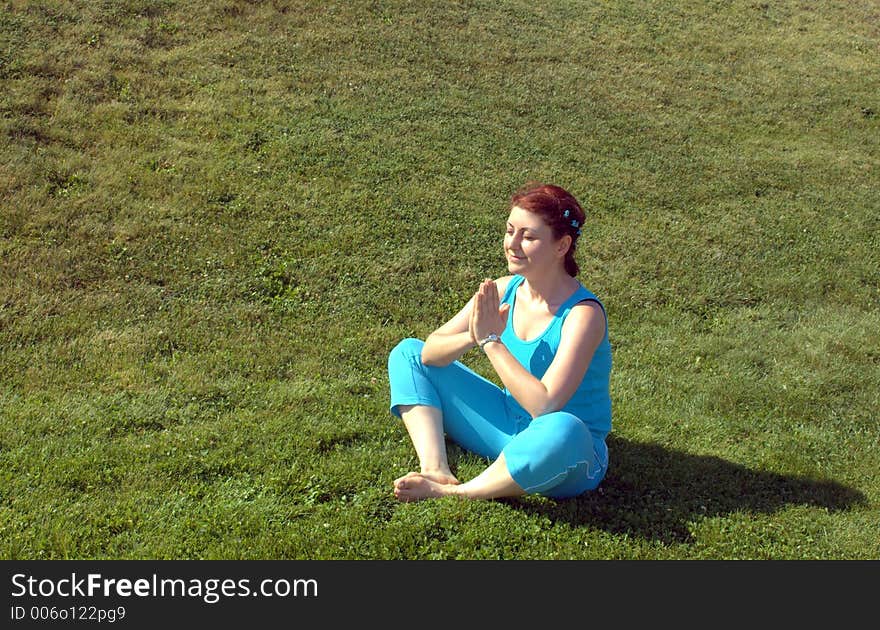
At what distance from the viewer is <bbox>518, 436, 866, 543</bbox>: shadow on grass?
→ 4.95 metres

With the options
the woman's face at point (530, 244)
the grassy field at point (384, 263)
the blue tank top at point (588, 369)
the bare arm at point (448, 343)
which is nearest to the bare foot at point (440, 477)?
the grassy field at point (384, 263)

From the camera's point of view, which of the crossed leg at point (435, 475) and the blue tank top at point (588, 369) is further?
the blue tank top at point (588, 369)

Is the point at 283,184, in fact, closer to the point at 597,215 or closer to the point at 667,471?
the point at 597,215

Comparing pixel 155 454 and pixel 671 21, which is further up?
pixel 671 21

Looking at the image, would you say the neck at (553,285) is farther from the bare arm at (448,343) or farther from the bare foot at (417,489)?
the bare foot at (417,489)

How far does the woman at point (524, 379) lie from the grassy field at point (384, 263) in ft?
0.77

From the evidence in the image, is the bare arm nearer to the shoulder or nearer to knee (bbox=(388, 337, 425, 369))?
knee (bbox=(388, 337, 425, 369))

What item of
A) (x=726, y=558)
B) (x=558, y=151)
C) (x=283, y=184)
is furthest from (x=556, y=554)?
(x=558, y=151)

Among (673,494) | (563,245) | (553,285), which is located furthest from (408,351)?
(673,494)

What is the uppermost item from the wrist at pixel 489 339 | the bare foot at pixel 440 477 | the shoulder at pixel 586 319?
the shoulder at pixel 586 319

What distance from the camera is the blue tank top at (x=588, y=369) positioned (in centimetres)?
495

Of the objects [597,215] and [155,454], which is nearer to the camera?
[155,454]

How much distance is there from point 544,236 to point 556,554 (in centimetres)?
163
